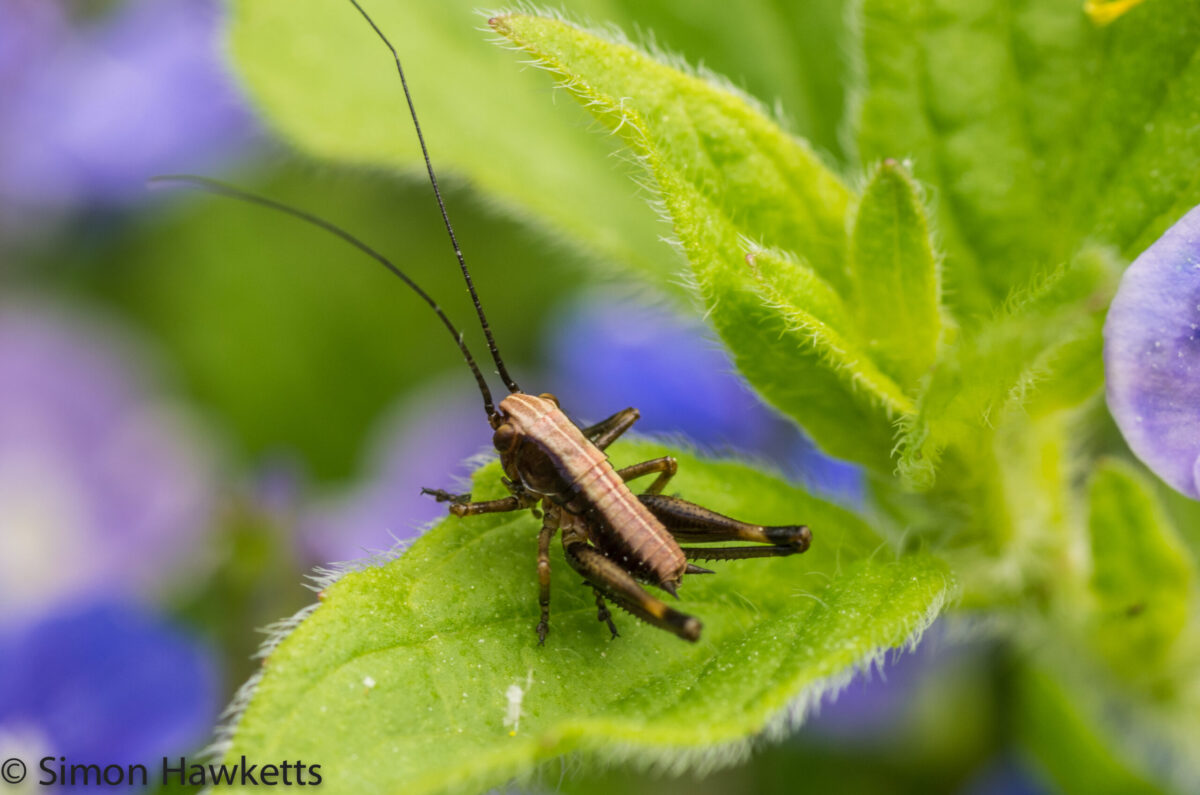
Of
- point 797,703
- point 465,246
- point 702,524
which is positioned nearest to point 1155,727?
point 702,524

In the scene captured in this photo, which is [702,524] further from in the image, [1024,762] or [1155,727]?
[1024,762]

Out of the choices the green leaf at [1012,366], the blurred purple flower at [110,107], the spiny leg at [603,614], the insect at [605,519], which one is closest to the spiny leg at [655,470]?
the insect at [605,519]

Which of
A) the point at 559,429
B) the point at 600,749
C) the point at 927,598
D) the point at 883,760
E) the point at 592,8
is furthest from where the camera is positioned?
the point at 883,760

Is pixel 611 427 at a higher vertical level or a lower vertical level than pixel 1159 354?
higher

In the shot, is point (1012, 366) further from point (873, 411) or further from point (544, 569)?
point (544, 569)

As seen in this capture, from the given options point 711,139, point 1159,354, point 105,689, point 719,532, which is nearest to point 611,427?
point 719,532

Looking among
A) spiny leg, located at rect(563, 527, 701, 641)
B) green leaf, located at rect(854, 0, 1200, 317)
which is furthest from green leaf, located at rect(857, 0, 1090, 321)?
spiny leg, located at rect(563, 527, 701, 641)
